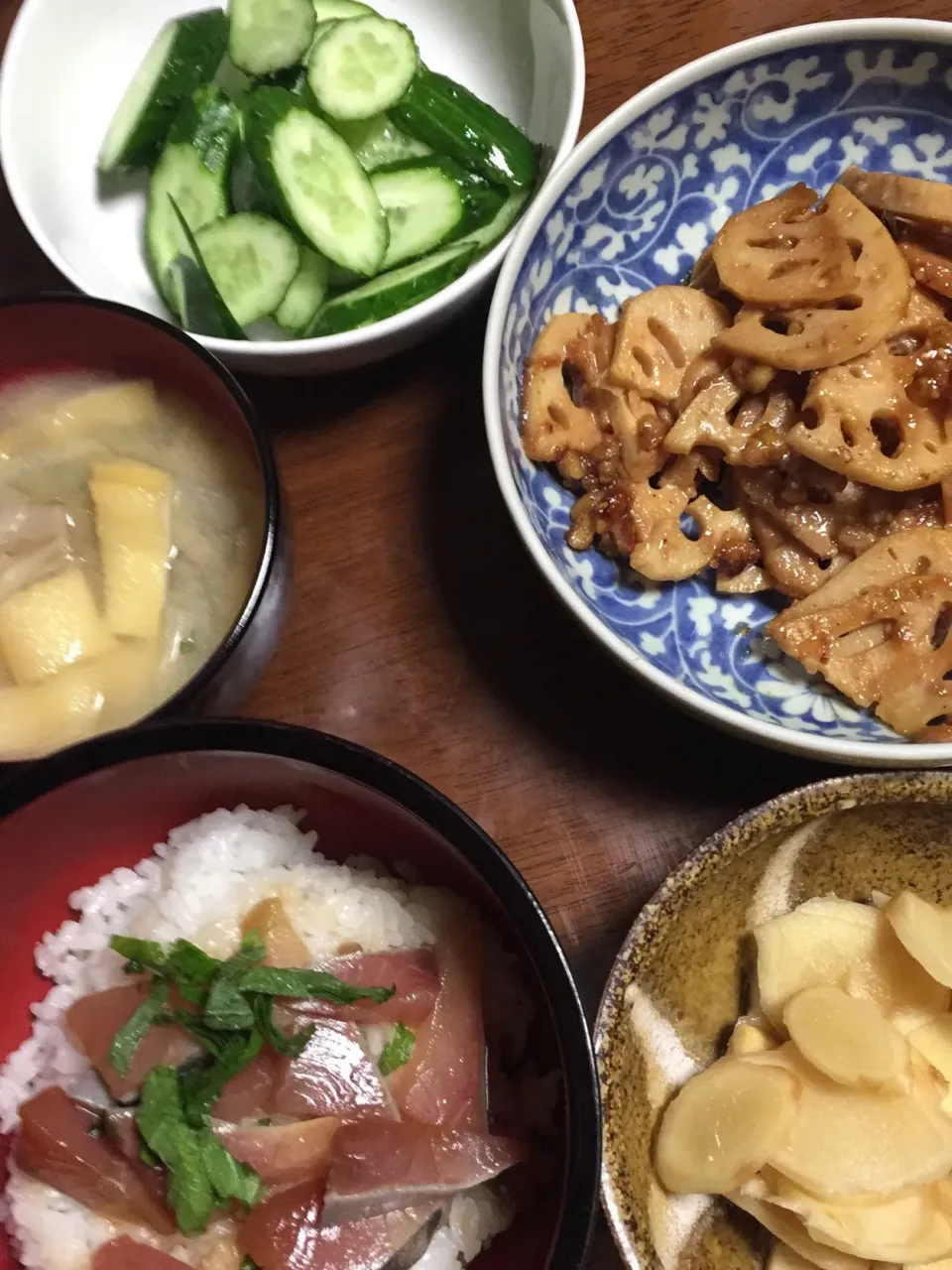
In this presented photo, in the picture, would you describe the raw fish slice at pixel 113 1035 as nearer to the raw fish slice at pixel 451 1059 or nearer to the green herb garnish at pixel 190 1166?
the green herb garnish at pixel 190 1166

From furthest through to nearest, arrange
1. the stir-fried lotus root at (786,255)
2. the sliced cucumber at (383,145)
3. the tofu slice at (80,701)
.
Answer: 1. the sliced cucumber at (383,145)
2. the stir-fried lotus root at (786,255)
3. the tofu slice at (80,701)

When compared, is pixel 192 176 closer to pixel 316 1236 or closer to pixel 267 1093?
pixel 267 1093

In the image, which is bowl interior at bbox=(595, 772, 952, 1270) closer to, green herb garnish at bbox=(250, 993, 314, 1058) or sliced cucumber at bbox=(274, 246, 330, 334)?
green herb garnish at bbox=(250, 993, 314, 1058)

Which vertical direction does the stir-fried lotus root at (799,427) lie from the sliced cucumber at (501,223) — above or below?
below

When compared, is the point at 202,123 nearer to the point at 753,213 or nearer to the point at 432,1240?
the point at 753,213

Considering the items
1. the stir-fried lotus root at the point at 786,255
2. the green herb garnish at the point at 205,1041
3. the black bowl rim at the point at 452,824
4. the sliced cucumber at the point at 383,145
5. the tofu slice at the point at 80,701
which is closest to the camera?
the black bowl rim at the point at 452,824

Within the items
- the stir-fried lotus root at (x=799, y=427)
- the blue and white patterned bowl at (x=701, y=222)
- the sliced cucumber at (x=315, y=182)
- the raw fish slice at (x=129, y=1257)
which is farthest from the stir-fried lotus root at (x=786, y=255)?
the raw fish slice at (x=129, y=1257)

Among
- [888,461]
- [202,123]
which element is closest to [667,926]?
[888,461]

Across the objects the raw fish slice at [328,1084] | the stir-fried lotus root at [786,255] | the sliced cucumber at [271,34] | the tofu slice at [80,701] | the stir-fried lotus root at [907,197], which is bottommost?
the raw fish slice at [328,1084]
